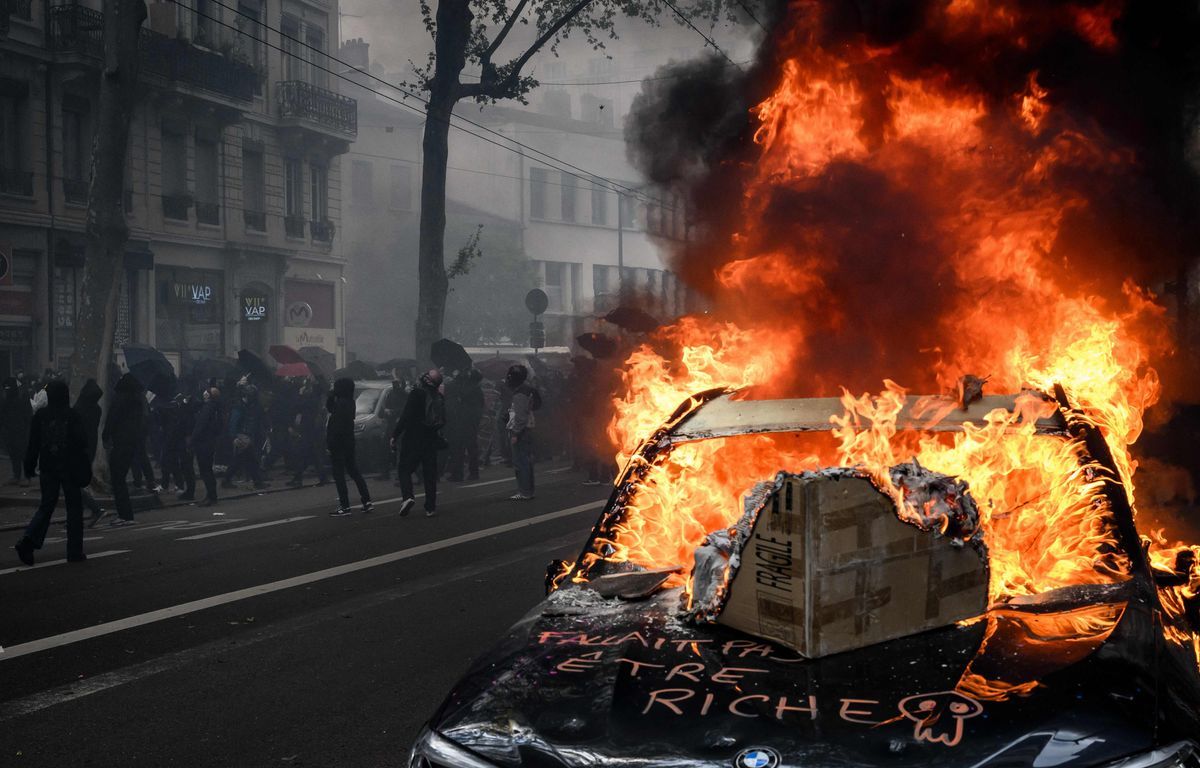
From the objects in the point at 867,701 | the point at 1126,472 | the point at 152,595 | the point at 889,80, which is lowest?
the point at 152,595

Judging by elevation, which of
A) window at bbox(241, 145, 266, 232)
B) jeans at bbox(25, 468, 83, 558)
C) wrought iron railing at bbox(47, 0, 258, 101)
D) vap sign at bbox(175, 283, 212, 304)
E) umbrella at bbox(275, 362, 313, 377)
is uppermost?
wrought iron railing at bbox(47, 0, 258, 101)

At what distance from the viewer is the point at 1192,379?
13086 millimetres

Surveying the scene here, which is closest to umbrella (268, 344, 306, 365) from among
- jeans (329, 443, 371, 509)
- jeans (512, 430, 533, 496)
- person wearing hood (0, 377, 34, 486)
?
person wearing hood (0, 377, 34, 486)

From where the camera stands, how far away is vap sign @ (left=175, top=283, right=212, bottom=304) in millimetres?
32375

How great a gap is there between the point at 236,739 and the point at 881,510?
3615 millimetres

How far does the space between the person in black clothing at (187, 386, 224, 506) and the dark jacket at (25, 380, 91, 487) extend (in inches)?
209

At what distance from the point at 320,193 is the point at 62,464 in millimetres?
29116

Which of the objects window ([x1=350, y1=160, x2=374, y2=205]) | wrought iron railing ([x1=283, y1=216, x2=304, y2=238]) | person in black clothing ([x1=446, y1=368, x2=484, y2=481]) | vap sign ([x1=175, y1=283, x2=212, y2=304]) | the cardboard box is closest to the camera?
the cardboard box

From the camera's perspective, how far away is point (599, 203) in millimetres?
67688

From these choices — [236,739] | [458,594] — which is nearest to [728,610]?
[236,739]

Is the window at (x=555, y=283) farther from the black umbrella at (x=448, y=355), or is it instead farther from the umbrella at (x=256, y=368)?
the umbrella at (x=256, y=368)

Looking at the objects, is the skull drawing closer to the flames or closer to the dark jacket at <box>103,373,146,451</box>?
the flames

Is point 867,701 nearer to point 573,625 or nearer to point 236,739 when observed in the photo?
point 573,625

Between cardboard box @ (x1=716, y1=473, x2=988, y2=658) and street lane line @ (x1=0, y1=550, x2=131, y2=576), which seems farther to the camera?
street lane line @ (x1=0, y1=550, x2=131, y2=576)
